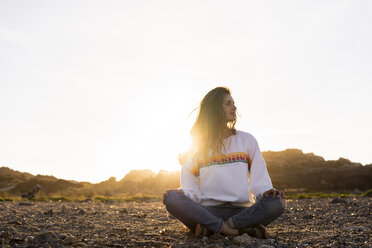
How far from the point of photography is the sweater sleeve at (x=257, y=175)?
15.0 ft

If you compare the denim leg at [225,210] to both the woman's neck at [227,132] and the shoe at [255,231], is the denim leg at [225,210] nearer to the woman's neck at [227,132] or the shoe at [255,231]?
the shoe at [255,231]

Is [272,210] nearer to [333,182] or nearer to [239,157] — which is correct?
[239,157]

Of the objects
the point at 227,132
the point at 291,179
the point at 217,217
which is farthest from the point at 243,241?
the point at 291,179

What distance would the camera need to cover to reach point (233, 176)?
4730mm

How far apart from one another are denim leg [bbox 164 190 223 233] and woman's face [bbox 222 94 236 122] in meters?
1.28

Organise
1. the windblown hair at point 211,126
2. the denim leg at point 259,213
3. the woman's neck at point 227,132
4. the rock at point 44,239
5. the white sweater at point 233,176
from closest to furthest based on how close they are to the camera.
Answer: the rock at point 44,239 < the denim leg at point 259,213 < the white sweater at point 233,176 < the windblown hair at point 211,126 < the woman's neck at point 227,132

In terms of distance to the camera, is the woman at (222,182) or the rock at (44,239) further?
the woman at (222,182)

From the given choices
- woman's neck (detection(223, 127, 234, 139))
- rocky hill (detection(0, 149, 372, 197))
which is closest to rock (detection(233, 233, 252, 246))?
woman's neck (detection(223, 127, 234, 139))

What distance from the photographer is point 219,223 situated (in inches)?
173

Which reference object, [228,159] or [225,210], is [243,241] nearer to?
[225,210]

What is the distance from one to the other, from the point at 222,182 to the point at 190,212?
593 millimetres

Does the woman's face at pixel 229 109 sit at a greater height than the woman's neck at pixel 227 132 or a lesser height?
greater

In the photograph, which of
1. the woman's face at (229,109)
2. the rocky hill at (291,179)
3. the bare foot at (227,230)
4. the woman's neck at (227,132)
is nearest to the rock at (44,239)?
the bare foot at (227,230)

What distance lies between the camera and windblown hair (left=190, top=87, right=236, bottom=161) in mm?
5027
